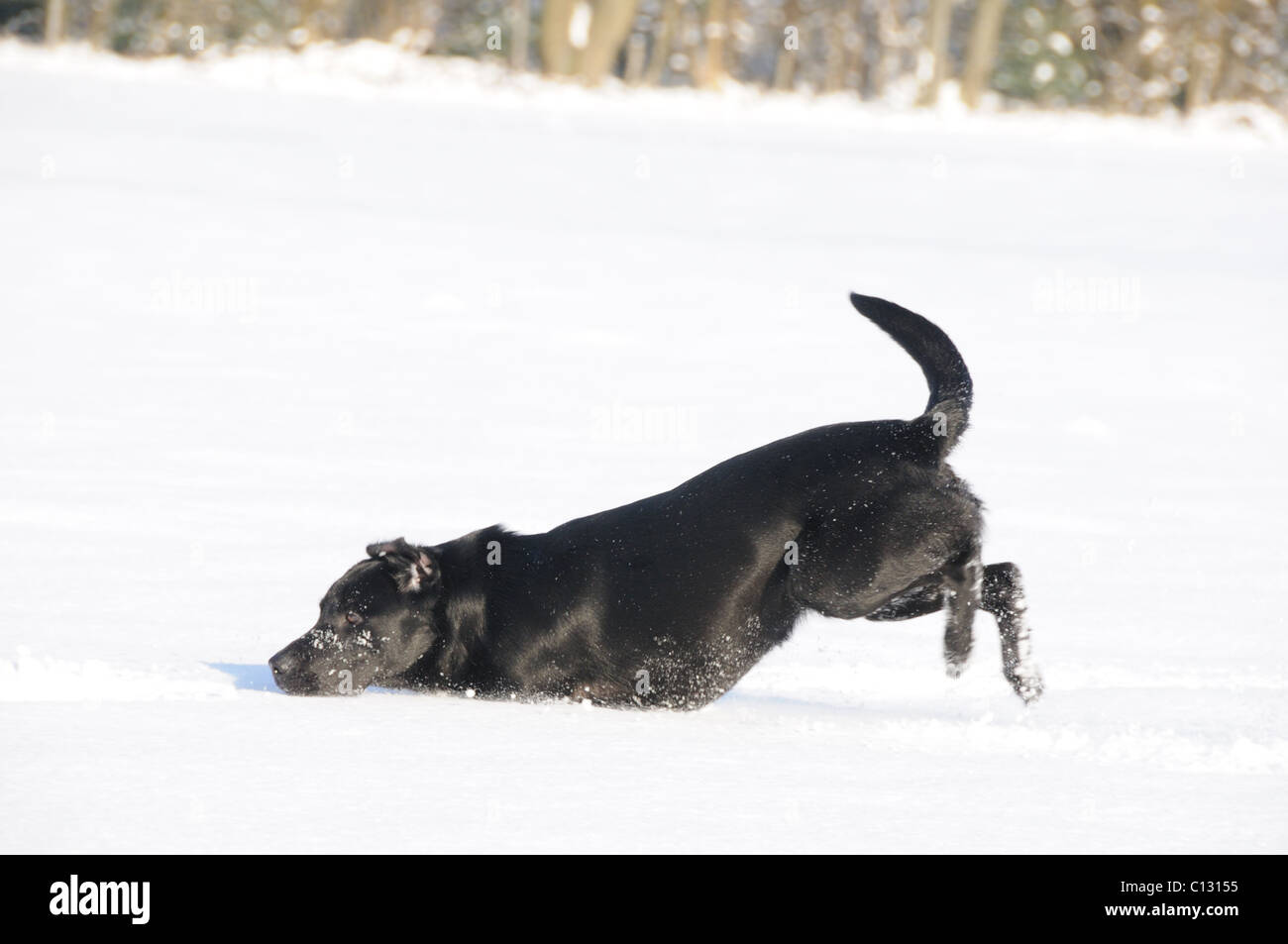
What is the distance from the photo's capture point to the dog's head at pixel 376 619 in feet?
13.0

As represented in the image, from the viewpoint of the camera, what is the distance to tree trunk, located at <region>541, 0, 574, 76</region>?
2906cm

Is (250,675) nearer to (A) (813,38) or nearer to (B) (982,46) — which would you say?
(B) (982,46)

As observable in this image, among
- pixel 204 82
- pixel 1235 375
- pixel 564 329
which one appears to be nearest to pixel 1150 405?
pixel 1235 375

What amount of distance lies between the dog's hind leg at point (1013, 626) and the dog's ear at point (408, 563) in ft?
4.83

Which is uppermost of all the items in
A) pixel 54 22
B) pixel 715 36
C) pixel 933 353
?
pixel 715 36

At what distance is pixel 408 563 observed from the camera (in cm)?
403

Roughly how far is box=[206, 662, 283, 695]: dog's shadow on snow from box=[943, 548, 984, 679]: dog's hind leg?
1.72m

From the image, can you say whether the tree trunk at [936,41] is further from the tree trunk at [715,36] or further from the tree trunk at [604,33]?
the tree trunk at [604,33]

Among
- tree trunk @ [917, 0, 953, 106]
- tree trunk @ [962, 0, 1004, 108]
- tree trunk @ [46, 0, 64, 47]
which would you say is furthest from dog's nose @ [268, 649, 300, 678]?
tree trunk @ [962, 0, 1004, 108]

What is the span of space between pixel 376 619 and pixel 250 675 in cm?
36

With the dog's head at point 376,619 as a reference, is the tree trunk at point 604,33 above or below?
above

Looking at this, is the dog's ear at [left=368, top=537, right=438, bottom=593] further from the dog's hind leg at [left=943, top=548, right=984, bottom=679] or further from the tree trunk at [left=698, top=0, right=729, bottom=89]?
the tree trunk at [left=698, top=0, right=729, bottom=89]

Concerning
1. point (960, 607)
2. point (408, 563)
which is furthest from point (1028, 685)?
point (408, 563)

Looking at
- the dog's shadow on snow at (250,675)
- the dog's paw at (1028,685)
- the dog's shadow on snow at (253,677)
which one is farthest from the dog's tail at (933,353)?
the dog's shadow on snow at (250,675)
